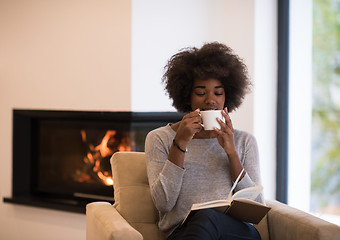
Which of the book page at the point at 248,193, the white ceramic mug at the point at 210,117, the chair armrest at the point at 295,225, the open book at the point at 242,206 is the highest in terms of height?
the white ceramic mug at the point at 210,117

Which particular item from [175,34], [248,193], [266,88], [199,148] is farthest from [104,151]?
[248,193]

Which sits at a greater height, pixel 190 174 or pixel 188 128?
pixel 188 128

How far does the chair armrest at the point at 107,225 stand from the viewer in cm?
169

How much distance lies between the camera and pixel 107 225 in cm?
182

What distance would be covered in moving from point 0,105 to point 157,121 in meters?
1.30

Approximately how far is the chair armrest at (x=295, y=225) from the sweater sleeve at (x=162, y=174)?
0.44 meters

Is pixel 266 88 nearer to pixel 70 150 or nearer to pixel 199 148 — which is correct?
pixel 199 148

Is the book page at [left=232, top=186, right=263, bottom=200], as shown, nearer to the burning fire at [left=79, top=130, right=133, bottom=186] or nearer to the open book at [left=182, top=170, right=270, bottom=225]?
the open book at [left=182, top=170, right=270, bottom=225]

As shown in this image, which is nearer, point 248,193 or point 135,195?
point 248,193

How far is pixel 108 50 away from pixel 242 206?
1.76 meters

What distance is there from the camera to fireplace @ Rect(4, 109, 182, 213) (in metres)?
3.32

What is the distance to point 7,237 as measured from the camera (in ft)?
12.3

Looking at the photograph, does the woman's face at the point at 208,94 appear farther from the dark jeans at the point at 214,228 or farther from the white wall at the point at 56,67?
the white wall at the point at 56,67

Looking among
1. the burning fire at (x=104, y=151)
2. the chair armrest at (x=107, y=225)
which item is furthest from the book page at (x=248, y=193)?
the burning fire at (x=104, y=151)
